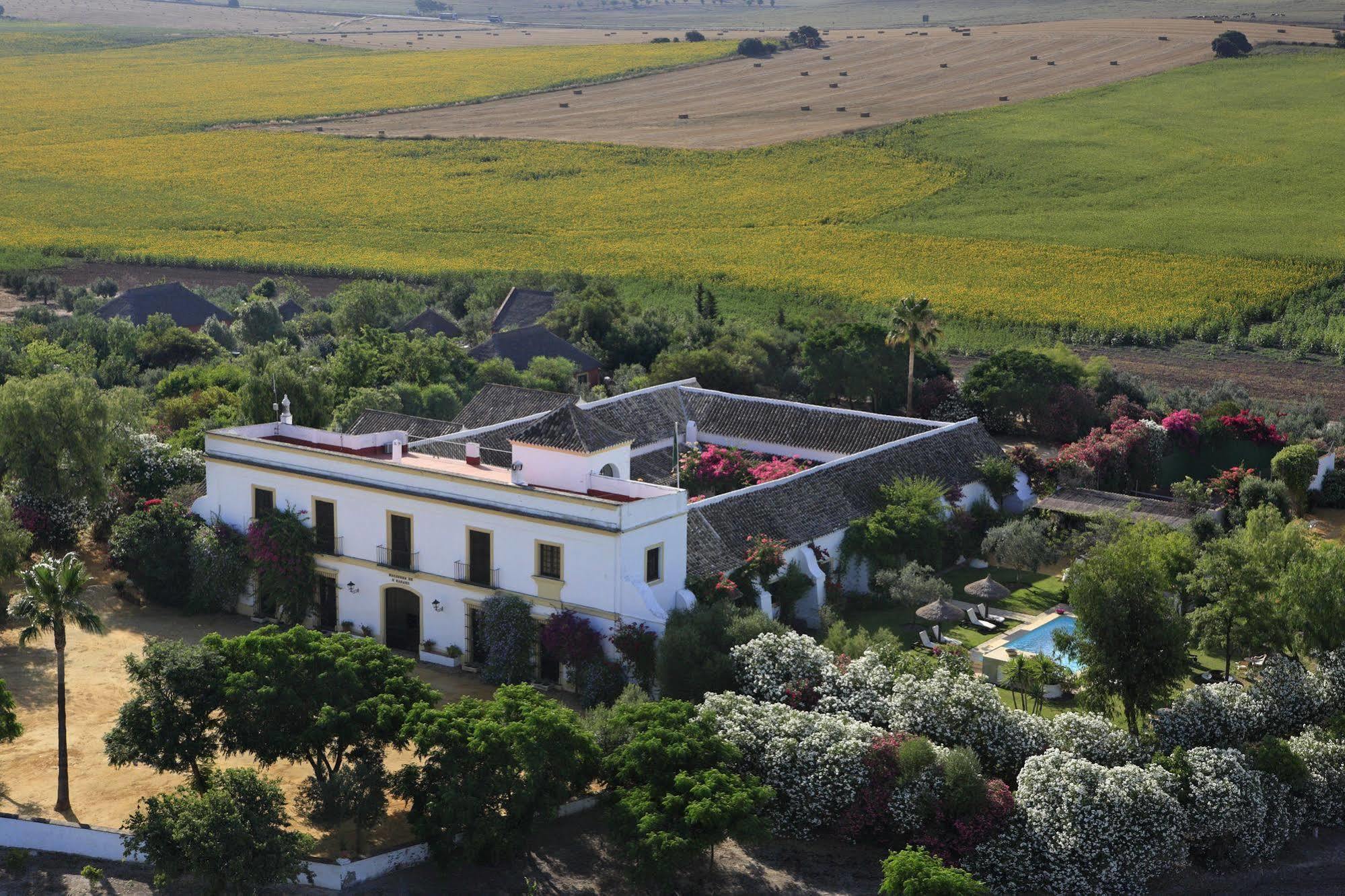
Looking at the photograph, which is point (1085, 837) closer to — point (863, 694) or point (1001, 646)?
point (863, 694)

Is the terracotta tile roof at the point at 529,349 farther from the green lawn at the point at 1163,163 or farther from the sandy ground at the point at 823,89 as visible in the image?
the sandy ground at the point at 823,89

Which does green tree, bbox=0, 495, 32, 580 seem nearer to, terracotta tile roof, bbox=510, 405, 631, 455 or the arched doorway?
the arched doorway

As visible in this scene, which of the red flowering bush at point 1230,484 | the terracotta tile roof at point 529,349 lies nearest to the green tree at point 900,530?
the red flowering bush at point 1230,484

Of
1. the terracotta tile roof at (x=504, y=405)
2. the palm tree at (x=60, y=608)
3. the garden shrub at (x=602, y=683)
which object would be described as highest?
the palm tree at (x=60, y=608)

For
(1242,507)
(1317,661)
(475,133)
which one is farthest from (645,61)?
(1317,661)

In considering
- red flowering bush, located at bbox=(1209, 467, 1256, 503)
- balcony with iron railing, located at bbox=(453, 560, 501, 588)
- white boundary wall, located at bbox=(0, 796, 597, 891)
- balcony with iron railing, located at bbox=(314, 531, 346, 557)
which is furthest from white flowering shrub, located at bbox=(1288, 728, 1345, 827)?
balcony with iron railing, located at bbox=(314, 531, 346, 557)

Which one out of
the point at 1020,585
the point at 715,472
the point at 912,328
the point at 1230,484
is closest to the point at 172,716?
the point at 715,472

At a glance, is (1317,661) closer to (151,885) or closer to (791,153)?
(151,885)
